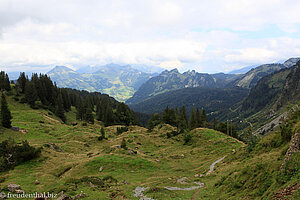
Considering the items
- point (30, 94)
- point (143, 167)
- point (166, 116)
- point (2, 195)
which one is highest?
point (30, 94)

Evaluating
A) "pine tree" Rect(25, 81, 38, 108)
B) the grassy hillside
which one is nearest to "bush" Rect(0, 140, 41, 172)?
the grassy hillside

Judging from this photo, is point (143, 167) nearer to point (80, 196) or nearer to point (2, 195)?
point (80, 196)

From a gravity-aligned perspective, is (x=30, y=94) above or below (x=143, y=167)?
above

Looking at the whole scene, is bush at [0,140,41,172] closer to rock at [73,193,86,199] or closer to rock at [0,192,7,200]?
rock at [0,192,7,200]

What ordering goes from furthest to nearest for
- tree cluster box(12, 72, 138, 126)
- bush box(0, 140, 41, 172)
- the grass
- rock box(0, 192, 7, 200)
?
tree cluster box(12, 72, 138, 126), bush box(0, 140, 41, 172), the grass, rock box(0, 192, 7, 200)

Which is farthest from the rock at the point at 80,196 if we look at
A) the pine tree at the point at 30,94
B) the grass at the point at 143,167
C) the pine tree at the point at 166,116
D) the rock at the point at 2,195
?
the pine tree at the point at 30,94

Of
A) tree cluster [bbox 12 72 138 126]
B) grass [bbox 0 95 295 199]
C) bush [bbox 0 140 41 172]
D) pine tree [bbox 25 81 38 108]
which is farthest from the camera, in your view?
tree cluster [bbox 12 72 138 126]

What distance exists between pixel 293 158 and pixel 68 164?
34700 millimetres

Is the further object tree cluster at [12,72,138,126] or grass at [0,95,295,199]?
tree cluster at [12,72,138,126]

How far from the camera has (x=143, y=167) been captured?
36094 mm

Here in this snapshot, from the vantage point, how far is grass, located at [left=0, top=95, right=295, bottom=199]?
60.6 feet

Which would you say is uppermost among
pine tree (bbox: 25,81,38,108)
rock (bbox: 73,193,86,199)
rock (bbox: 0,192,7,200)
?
pine tree (bbox: 25,81,38,108)

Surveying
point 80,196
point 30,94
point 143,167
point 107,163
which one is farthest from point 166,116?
point 80,196

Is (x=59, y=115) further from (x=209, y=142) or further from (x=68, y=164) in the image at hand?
(x=209, y=142)
